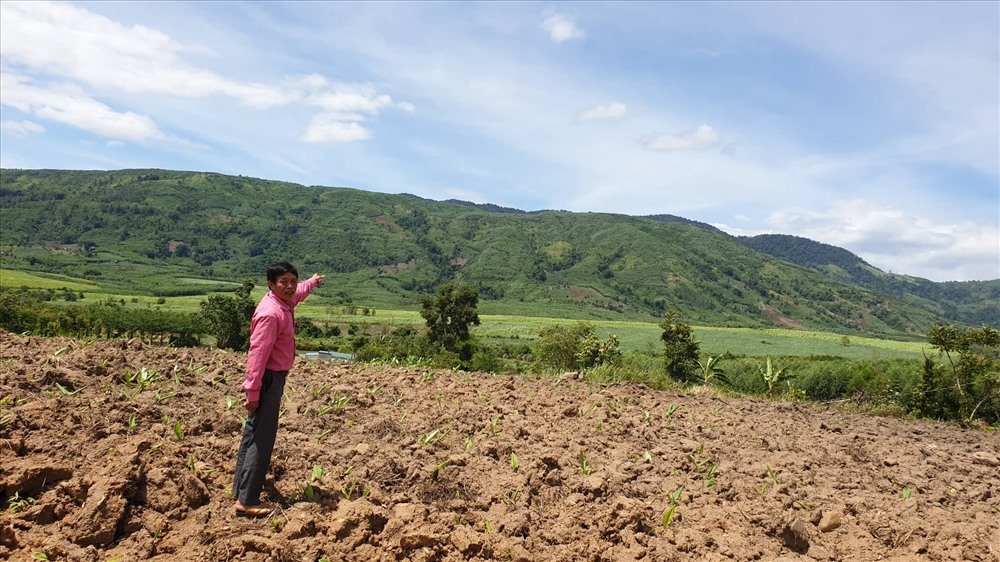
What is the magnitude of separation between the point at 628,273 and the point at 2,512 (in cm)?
19477

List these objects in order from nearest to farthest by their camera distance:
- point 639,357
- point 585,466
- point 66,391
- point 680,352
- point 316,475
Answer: point 316,475, point 66,391, point 585,466, point 680,352, point 639,357

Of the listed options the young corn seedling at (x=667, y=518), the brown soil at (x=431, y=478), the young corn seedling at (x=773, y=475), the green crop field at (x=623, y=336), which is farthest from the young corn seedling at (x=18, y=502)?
the green crop field at (x=623, y=336)

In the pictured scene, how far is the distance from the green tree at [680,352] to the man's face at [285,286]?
21.9 meters

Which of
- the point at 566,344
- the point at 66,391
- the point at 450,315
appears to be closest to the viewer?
the point at 66,391

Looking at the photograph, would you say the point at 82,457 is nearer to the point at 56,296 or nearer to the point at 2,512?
the point at 2,512

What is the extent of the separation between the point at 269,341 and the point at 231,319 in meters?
36.4

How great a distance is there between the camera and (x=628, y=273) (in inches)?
7628

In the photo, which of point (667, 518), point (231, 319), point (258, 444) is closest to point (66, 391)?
point (258, 444)

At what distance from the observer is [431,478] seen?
5.52 m

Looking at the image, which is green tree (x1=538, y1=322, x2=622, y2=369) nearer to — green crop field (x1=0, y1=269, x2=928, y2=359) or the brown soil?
the brown soil

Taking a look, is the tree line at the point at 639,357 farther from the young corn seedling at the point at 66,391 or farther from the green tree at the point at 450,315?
the young corn seedling at the point at 66,391

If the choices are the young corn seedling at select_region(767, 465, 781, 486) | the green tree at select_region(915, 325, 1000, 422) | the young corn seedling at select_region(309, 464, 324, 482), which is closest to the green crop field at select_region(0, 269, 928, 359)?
the green tree at select_region(915, 325, 1000, 422)

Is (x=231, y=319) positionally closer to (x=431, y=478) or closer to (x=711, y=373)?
(x=711, y=373)

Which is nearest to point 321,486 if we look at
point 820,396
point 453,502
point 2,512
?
point 453,502
